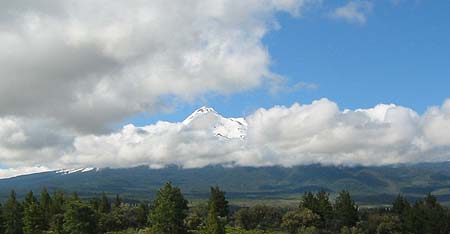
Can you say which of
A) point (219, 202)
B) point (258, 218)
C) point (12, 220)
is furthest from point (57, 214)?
point (258, 218)

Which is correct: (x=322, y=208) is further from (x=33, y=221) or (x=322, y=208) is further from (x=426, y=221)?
(x=33, y=221)

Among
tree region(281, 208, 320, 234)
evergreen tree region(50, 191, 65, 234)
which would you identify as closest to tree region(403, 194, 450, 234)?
tree region(281, 208, 320, 234)

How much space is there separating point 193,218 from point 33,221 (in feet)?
125

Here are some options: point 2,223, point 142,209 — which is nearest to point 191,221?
point 142,209

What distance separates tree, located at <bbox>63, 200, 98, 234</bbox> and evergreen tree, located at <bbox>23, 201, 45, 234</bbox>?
51.7 feet

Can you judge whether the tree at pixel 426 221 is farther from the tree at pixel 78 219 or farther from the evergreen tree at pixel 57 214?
the evergreen tree at pixel 57 214

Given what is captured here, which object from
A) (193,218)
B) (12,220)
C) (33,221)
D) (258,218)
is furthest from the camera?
(258,218)

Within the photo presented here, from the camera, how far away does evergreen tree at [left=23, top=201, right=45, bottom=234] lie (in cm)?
12188

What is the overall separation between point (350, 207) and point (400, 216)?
13.1 meters

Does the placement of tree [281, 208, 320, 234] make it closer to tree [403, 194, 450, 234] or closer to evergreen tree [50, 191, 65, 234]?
tree [403, 194, 450, 234]

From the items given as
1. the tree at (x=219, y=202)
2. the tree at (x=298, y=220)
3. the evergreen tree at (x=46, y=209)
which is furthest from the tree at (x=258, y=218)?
the evergreen tree at (x=46, y=209)

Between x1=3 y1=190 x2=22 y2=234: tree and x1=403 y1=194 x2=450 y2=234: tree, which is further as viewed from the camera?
x1=3 y1=190 x2=22 y2=234: tree

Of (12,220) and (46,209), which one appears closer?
(12,220)

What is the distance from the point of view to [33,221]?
123m
